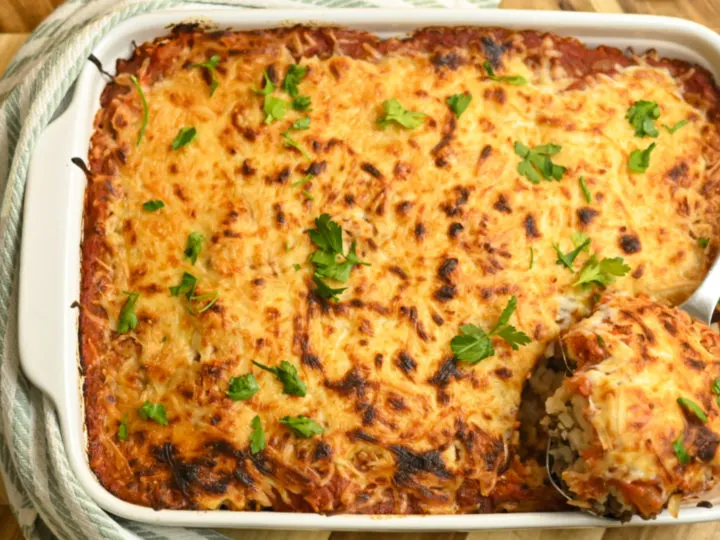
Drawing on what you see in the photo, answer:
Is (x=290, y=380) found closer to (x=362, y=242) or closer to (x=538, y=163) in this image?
(x=362, y=242)

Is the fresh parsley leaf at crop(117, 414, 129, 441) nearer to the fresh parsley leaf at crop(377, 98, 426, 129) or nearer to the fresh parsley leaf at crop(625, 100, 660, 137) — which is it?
the fresh parsley leaf at crop(377, 98, 426, 129)

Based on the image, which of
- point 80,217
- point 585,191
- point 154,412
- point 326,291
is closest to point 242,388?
point 154,412

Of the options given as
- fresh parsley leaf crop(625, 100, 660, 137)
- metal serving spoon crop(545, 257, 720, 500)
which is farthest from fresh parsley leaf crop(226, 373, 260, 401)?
fresh parsley leaf crop(625, 100, 660, 137)

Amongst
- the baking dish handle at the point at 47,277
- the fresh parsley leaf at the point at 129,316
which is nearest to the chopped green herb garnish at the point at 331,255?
the fresh parsley leaf at the point at 129,316

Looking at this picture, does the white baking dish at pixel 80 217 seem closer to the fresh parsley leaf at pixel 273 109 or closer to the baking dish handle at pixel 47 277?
the baking dish handle at pixel 47 277

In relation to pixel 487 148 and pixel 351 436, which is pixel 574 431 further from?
pixel 487 148

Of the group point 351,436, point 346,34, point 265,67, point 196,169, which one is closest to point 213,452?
point 351,436

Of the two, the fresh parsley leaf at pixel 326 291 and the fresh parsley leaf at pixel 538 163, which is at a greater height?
the fresh parsley leaf at pixel 538 163

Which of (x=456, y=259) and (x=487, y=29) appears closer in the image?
(x=456, y=259)
